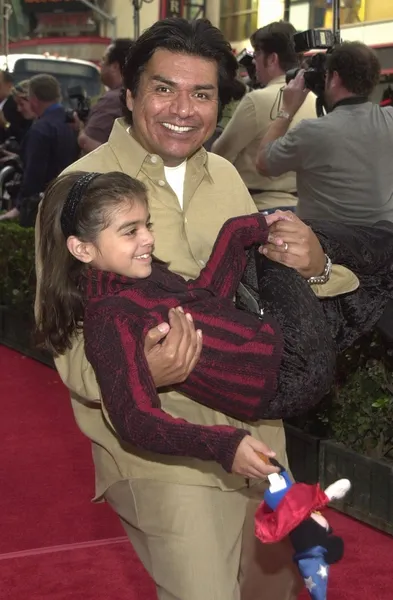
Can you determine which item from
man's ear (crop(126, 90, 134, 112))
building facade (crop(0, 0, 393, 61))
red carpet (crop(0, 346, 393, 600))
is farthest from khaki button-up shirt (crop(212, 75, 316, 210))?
building facade (crop(0, 0, 393, 61))

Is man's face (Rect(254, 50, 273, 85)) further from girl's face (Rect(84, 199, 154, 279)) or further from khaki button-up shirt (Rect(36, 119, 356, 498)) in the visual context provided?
girl's face (Rect(84, 199, 154, 279))

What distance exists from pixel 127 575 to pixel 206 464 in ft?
6.30

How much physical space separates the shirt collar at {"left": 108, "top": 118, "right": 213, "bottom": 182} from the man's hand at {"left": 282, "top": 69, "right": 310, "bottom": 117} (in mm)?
2862

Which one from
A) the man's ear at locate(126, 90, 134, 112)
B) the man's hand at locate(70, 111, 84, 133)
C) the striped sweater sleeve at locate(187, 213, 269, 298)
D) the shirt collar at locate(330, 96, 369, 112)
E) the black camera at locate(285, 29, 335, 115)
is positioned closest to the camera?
the striped sweater sleeve at locate(187, 213, 269, 298)

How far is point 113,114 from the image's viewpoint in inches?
278

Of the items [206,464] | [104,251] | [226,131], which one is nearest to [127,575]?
[206,464]

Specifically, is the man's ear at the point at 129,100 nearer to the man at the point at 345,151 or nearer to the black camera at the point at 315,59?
the man at the point at 345,151

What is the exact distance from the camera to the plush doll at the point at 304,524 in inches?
86.0

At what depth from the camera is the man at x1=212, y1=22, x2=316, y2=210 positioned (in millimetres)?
6094

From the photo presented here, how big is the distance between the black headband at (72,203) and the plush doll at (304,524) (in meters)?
0.73

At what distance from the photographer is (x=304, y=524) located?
223 centimetres

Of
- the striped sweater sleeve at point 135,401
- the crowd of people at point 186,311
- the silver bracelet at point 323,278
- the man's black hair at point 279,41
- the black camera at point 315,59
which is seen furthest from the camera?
the man's black hair at point 279,41

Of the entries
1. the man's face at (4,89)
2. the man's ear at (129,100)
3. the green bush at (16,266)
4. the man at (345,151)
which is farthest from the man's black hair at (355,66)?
the man's face at (4,89)

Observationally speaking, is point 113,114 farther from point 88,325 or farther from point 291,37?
point 88,325
